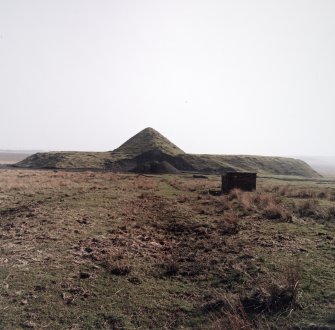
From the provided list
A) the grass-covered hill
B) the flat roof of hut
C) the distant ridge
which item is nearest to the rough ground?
the flat roof of hut

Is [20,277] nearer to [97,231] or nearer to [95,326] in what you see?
[95,326]

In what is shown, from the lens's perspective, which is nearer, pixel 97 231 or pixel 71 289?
pixel 71 289

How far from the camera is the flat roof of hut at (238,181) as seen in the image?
25891mm

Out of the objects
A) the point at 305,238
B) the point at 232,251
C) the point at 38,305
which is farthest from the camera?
the point at 305,238

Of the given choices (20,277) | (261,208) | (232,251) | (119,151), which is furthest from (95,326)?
(119,151)

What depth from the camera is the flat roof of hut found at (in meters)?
25.9

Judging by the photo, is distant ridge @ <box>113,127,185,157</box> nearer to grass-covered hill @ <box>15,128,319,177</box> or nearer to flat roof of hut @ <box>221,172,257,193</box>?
grass-covered hill @ <box>15,128,319,177</box>

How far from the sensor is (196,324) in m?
6.01

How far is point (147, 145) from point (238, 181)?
220ft

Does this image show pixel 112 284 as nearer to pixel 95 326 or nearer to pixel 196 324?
pixel 95 326

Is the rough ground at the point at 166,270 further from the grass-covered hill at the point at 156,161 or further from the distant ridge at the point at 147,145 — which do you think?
the distant ridge at the point at 147,145

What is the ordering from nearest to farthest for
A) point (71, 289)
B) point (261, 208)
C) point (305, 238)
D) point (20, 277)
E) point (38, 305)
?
1. point (38, 305)
2. point (71, 289)
3. point (20, 277)
4. point (305, 238)
5. point (261, 208)

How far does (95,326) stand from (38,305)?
1.42m

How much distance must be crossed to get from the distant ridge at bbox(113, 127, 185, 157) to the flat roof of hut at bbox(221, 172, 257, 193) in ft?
186
